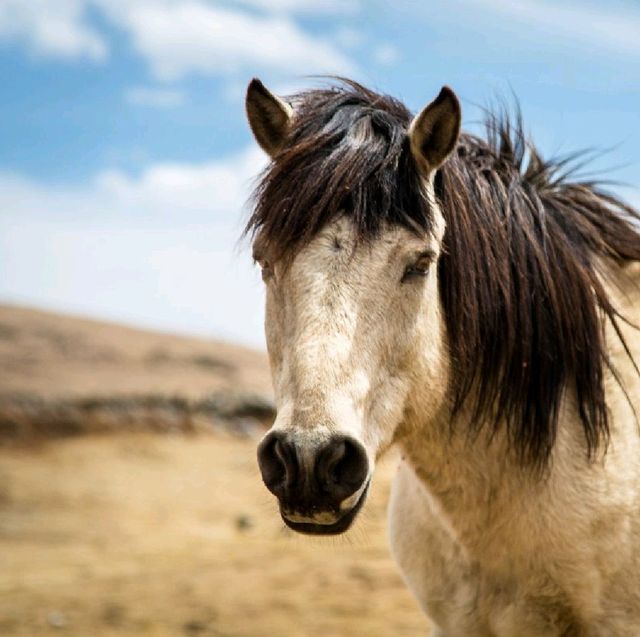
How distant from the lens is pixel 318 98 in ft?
9.61

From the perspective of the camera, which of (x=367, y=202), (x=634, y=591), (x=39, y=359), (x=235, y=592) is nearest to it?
(x=367, y=202)

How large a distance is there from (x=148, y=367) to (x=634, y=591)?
14.7 meters

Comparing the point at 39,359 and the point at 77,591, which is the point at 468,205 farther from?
the point at 39,359

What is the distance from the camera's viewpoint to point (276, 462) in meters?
2.30

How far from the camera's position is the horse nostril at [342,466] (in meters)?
2.23

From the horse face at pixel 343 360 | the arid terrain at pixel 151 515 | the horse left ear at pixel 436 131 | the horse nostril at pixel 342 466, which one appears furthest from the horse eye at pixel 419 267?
the arid terrain at pixel 151 515

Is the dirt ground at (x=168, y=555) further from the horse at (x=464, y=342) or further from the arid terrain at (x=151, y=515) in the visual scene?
the horse at (x=464, y=342)

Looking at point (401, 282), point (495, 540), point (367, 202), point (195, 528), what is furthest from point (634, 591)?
point (195, 528)

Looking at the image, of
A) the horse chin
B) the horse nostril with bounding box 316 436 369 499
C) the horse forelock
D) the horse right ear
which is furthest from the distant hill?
the horse nostril with bounding box 316 436 369 499

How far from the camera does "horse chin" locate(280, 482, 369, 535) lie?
7.70 ft

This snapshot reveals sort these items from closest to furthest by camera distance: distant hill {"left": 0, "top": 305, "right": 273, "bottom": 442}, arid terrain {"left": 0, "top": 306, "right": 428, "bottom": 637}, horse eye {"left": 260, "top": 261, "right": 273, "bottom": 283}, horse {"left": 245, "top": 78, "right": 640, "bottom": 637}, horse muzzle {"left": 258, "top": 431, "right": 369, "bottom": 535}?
horse muzzle {"left": 258, "top": 431, "right": 369, "bottom": 535} → horse {"left": 245, "top": 78, "right": 640, "bottom": 637} → horse eye {"left": 260, "top": 261, "right": 273, "bottom": 283} → arid terrain {"left": 0, "top": 306, "right": 428, "bottom": 637} → distant hill {"left": 0, "top": 305, "right": 273, "bottom": 442}

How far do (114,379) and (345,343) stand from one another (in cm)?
1367

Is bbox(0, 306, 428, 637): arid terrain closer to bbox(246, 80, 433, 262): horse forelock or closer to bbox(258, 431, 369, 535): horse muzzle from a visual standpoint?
bbox(258, 431, 369, 535): horse muzzle

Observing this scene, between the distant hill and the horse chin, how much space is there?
993cm
